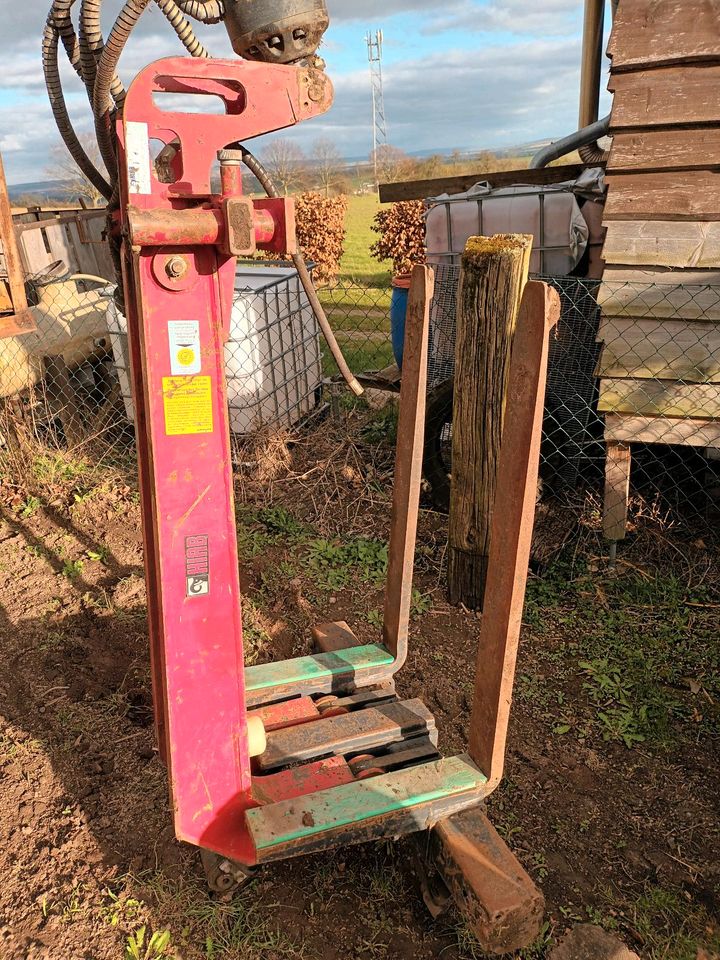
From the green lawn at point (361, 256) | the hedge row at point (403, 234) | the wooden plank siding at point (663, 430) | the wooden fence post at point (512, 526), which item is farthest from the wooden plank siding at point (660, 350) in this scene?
the hedge row at point (403, 234)

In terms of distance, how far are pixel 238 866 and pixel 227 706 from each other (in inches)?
21.0

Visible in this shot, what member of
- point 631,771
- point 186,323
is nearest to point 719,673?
point 631,771

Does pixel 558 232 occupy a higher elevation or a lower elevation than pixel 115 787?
higher

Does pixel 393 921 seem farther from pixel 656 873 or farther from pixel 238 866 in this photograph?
pixel 656 873

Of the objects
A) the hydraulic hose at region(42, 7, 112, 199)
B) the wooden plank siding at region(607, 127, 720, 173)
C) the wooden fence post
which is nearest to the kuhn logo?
the wooden fence post

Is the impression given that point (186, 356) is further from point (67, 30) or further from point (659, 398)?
point (659, 398)

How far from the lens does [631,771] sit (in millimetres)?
2801

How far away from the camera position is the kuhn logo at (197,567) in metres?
1.89

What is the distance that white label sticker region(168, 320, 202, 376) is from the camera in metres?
1.75

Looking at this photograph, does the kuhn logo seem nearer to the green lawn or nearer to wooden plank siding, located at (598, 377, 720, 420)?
wooden plank siding, located at (598, 377, 720, 420)

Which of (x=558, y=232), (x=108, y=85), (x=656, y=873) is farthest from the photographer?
(x=558, y=232)

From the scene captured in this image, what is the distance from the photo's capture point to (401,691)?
3.23 m

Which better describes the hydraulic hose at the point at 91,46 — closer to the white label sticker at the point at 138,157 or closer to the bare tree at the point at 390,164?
the white label sticker at the point at 138,157

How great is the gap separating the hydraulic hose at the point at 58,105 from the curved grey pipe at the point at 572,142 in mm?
3943
